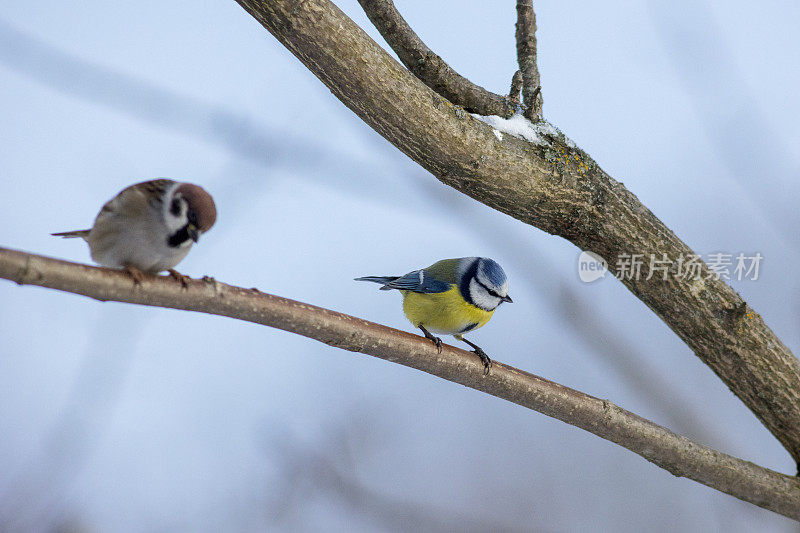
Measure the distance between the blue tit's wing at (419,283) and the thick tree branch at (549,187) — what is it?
0.97ft

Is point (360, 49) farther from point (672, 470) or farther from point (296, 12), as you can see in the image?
point (672, 470)

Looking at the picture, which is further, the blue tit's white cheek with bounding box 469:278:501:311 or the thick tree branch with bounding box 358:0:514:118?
the blue tit's white cheek with bounding box 469:278:501:311

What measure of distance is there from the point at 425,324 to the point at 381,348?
43cm

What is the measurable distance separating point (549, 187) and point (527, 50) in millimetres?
477

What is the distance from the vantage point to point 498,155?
1.71 metres

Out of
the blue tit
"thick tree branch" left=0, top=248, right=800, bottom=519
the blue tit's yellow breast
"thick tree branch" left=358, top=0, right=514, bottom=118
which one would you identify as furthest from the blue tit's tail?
"thick tree branch" left=358, top=0, right=514, bottom=118

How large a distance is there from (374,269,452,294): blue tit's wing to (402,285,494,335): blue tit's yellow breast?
16 mm

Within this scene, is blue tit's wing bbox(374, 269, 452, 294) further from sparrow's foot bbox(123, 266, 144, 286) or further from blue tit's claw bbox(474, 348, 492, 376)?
sparrow's foot bbox(123, 266, 144, 286)

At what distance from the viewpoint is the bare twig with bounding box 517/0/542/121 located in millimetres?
1909

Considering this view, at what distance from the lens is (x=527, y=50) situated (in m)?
1.98

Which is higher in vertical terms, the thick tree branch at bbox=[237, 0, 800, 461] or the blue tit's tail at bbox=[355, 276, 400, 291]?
the thick tree branch at bbox=[237, 0, 800, 461]

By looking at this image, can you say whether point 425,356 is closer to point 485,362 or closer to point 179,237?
point 485,362

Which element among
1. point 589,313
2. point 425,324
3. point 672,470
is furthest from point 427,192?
point 672,470

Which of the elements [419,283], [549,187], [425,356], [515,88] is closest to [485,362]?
[425,356]
